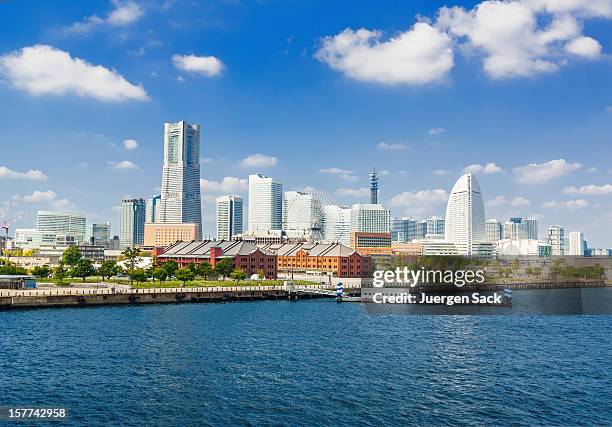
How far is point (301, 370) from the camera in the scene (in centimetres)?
5447

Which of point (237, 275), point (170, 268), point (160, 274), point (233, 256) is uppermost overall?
point (233, 256)

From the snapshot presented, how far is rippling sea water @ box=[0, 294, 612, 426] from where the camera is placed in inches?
1672

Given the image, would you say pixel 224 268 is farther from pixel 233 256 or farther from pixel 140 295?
pixel 140 295

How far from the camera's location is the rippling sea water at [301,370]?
4247 centimetres

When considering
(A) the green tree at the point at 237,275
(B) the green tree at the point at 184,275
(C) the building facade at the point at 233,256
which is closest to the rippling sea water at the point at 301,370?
(B) the green tree at the point at 184,275

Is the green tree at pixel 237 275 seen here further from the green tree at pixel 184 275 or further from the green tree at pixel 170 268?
the green tree at pixel 170 268

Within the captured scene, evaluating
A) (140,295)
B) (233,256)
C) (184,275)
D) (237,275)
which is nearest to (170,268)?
(184,275)

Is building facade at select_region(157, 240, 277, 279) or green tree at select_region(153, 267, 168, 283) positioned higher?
building facade at select_region(157, 240, 277, 279)

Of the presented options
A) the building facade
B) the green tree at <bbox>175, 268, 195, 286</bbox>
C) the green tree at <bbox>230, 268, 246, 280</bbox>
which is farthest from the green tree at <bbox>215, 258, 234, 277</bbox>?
the green tree at <bbox>175, 268, 195, 286</bbox>

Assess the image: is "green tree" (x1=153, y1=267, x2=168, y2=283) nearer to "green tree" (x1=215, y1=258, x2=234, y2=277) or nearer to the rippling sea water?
"green tree" (x1=215, y1=258, x2=234, y2=277)

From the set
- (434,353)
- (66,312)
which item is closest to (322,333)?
(434,353)

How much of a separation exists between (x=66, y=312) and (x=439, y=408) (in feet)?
223

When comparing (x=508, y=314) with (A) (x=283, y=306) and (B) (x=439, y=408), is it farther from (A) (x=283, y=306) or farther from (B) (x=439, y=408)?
(B) (x=439, y=408)

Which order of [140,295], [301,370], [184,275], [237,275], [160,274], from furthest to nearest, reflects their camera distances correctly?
[237,275] → [184,275] → [160,274] → [140,295] → [301,370]
